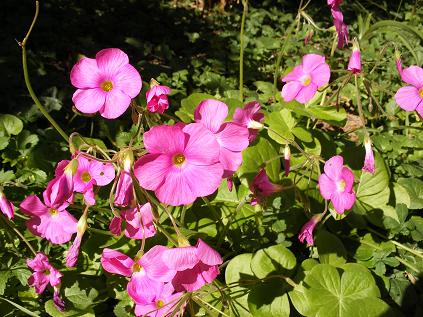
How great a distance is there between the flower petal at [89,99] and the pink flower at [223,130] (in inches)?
11.0

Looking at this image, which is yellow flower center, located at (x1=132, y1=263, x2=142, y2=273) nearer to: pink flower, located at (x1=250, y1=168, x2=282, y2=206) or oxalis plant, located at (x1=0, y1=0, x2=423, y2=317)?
oxalis plant, located at (x1=0, y1=0, x2=423, y2=317)

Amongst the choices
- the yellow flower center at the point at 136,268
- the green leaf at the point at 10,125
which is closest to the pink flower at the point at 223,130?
the yellow flower center at the point at 136,268

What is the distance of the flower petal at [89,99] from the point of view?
1.23m

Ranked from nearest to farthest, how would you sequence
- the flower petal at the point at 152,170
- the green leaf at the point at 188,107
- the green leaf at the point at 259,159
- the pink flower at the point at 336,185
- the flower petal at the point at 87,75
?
the flower petal at the point at 152,170 → the flower petal at the point at 87,75 → the pink flower at the point at 336,185 → the green leaf at the point at 259,159 → the green leaf at the point at 188,107

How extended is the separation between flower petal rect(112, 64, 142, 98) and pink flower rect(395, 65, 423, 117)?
982mm

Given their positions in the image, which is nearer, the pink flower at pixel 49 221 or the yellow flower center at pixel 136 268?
the yellow flower center at pixel 136 268

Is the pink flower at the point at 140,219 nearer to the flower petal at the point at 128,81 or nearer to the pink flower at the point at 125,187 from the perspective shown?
the pink flower at the point at 125,187

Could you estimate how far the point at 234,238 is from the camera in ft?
5.95

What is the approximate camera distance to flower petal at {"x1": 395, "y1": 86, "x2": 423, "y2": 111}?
66.1 inches

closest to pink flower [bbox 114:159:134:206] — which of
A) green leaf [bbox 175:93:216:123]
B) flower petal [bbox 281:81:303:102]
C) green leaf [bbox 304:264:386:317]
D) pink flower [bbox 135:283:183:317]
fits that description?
pink flower [bbox 135:283:183:317]

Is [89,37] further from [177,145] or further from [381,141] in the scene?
[177,145]

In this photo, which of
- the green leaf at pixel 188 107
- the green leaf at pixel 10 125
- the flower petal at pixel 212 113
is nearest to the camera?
the flower petal at pixel 212 113

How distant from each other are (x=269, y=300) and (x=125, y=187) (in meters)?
0.75

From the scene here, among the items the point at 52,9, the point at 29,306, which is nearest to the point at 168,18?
Answer: the point at 52,9
